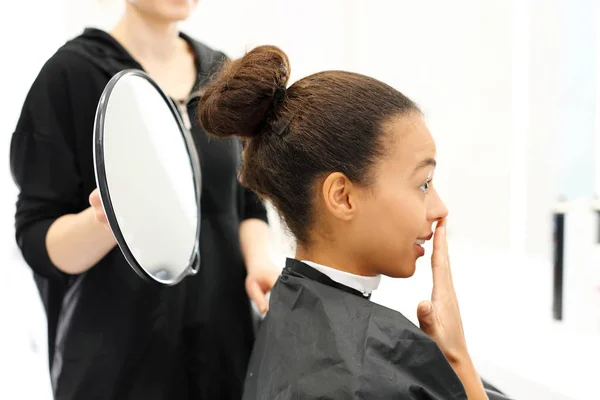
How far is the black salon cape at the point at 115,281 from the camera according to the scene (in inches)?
34.3

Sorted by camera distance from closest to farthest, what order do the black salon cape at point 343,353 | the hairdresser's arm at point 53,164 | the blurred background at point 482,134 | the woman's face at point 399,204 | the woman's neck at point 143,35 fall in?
1. the black salon cape at point 343,353
2. the woman's face at point 399,204
3. the hairdresser's arm at point 53,164
4. the woman's neck at point 143,35
5. the blurred background at point 482,134

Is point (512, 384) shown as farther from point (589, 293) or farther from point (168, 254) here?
point (168, 254)

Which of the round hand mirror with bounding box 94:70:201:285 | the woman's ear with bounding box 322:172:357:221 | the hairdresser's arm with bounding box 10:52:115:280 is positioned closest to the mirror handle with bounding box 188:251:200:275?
the round hand mirror with bounding box 94:70:201:285

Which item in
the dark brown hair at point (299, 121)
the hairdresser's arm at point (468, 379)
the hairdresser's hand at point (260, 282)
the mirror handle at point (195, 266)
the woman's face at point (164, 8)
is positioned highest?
the woman's face at point (164, 8)

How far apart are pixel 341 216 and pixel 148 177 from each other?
292 mm

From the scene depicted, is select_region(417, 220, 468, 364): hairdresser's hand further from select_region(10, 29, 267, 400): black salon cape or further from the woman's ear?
select_region(10, 29, 267, 400): black salon cape

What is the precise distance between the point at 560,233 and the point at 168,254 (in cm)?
81

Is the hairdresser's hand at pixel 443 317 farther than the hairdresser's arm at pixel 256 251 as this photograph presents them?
No

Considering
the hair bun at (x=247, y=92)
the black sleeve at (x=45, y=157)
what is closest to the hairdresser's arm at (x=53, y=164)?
the black sleeve at (x=45, y=157)

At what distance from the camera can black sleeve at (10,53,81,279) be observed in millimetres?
863

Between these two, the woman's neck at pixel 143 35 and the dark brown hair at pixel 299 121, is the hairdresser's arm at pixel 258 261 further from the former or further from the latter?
the woman's neck at pixel 143 35

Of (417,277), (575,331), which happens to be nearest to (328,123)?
(575,331)

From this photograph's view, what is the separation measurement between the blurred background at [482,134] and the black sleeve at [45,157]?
24 cm

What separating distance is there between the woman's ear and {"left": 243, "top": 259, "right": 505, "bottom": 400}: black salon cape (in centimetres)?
9
